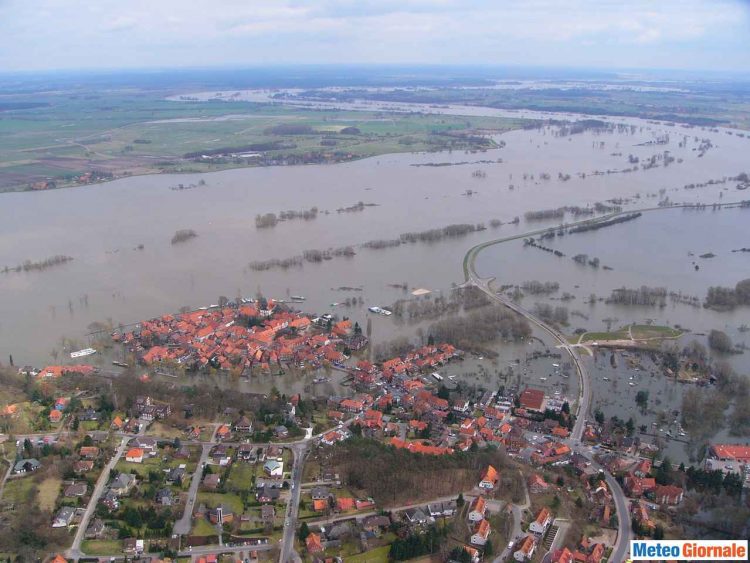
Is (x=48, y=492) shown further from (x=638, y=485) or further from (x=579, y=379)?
(x=579, y=379)

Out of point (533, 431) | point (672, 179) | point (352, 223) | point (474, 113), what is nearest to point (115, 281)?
point (352, 223)

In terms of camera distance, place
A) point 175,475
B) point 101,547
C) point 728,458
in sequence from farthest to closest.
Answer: point 728,458, point 175,475, point 101,547

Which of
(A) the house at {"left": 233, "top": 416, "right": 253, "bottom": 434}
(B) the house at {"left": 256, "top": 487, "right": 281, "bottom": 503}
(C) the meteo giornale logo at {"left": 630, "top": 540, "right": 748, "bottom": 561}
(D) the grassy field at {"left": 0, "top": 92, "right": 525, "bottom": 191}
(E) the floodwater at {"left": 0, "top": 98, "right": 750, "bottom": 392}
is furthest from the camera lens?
(D) the grassy field at {"left": 0, "top": 92, "right": 525, "bottom": 191}

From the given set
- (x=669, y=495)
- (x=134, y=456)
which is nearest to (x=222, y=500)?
(x=134, y=456)

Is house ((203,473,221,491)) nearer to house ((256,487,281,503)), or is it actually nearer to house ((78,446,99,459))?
house ((256,487,281,503))

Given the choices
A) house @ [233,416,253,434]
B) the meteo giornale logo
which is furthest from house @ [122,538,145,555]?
the meteo giornale logo

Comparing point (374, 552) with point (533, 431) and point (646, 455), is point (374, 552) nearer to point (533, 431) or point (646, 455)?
point (533, 431)
